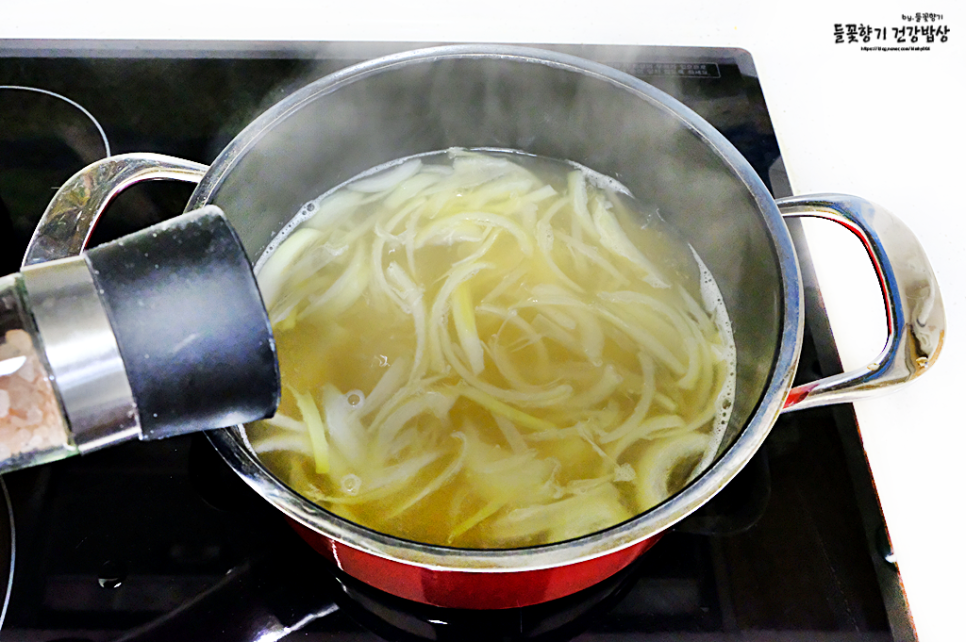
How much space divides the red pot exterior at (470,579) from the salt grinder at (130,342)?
0.31m

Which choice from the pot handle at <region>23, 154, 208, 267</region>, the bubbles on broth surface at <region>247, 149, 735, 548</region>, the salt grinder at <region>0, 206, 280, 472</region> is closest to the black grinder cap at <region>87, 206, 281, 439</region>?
the salt grinder at <region>0, 206, 280, 472</region>

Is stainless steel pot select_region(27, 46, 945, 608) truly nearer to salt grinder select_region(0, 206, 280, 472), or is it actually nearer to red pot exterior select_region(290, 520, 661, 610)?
red pot exterior select_region(290, 520, 661, 610)

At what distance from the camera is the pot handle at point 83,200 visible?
3.42 feet

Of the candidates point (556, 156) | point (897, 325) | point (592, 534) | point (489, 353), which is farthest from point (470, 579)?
point (556, 156)

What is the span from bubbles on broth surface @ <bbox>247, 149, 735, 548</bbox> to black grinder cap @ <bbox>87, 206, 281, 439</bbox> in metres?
0.42

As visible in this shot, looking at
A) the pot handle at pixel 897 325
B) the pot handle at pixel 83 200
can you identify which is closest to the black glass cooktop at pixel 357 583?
the pot handle at pixel 897 325

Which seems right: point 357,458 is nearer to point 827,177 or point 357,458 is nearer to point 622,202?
point 622,202

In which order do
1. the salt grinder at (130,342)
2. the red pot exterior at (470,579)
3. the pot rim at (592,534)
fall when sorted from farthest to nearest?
the red pot exterior at (470,579)
the pot rim at (592,534)
the salt grinder at (130,342)

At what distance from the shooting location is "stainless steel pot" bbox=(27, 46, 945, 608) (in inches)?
36.5

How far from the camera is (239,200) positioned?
1304 mm

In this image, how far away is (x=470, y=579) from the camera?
102 cm

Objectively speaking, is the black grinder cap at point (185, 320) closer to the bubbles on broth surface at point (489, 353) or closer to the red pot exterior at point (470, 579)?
the red pot exterior at point (470, 579)

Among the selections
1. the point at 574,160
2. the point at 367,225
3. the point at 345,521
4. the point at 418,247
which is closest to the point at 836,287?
the point at 574,160

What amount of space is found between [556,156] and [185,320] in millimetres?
1078
